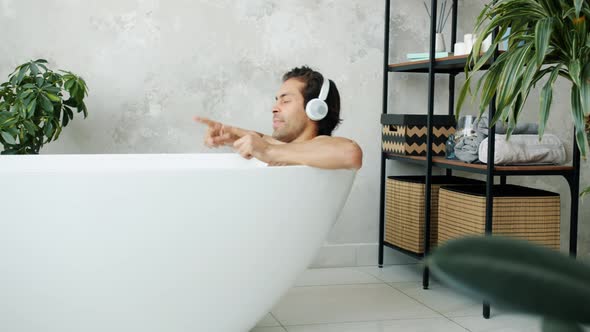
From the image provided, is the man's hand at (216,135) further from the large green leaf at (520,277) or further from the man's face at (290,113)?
the large green leaf at (520,277)

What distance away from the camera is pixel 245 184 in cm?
192

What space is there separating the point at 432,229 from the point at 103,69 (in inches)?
67.7

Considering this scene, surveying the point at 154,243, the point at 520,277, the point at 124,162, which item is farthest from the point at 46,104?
the point at 520,277

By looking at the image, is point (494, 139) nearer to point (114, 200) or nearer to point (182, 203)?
point (182, 203)

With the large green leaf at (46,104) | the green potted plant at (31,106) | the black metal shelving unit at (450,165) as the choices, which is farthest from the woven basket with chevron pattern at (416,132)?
the large green leaf at (46,104)

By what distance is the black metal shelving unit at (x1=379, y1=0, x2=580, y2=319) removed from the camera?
2600 mm

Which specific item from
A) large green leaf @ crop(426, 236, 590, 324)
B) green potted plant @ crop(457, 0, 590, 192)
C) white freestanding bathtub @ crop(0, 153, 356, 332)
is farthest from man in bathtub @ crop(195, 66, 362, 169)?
large green leaf @ crop(426, 236, 590, 324)

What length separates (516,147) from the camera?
8.67ft

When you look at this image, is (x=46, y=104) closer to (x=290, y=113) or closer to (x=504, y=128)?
(x=290, y=113)

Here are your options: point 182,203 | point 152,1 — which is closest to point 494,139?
point 182,203

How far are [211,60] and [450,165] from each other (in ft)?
4.08

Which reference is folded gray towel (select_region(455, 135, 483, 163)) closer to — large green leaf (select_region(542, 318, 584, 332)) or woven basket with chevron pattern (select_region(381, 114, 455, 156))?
woven basket with chevron pattern (select_region(381, 114, 455, 156))

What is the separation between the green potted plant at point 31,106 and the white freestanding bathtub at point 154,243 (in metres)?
0.88

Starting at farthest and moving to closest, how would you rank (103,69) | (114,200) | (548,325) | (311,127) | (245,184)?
(103,69), (311,127), (245,184), (114,200), (548,325)
